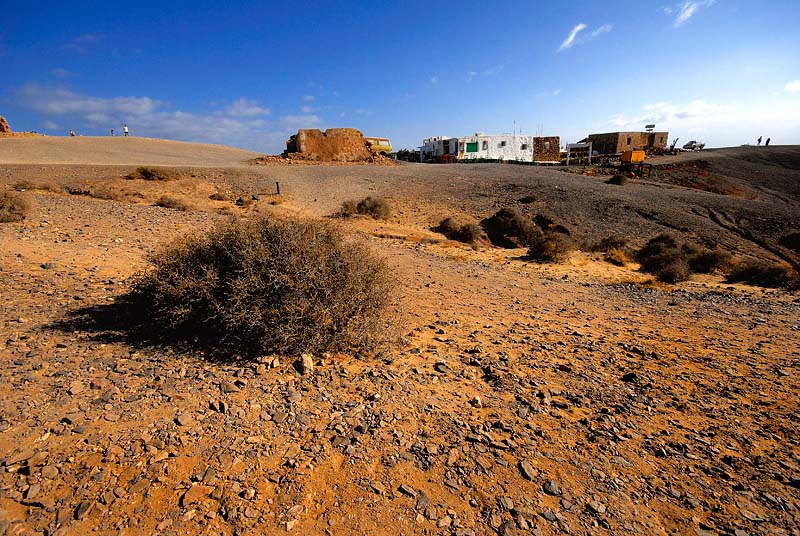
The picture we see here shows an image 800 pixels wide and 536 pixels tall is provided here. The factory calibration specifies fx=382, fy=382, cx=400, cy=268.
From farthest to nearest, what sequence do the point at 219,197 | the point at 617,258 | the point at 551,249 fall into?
the point at 219,197, the point at 617,258, the point at 551,249

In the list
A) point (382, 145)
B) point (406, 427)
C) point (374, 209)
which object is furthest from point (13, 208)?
point (382, 145)

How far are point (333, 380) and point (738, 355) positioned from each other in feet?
16.2

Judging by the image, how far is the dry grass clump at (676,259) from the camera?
928 cm

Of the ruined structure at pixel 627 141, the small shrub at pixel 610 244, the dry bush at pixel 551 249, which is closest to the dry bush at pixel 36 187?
the dry bush at pixel 551 249

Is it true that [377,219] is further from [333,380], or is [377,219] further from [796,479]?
[796,479]

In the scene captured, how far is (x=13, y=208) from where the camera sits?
26.1 ft

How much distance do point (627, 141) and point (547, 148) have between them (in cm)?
1340

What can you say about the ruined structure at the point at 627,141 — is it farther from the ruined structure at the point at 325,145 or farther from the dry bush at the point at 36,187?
the dry bush at the point at 36,187

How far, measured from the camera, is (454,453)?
2688mm

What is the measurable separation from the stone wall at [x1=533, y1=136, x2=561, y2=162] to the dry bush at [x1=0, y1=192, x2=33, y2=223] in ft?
154

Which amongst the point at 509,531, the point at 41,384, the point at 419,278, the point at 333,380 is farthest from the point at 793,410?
the point at 41,384

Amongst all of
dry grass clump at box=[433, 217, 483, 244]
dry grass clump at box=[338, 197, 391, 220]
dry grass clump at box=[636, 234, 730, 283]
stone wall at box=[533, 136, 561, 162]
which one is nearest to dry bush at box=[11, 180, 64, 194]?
dry grass clump at box=[338, 197, 391, 220]

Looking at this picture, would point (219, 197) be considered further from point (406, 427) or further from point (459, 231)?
point (406, 427)

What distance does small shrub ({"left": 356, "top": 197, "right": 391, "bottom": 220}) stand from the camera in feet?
45.7
